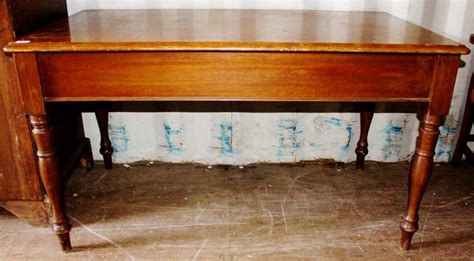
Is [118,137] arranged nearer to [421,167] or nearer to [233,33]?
[233,33]

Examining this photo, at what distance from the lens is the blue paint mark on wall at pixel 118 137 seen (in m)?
2.33

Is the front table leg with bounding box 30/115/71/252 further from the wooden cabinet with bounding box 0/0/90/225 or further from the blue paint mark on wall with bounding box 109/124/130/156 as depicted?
the blue paint mark on wall with bounding box 109/124/130/156

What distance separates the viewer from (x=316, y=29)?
1584mm

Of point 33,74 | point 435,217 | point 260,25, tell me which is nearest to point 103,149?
point 33,74

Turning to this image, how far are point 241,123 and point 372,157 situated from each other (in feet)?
2.54

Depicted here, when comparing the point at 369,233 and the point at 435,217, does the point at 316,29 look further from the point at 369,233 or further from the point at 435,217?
the point at 435,217

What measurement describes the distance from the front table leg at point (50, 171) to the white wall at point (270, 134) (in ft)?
2.54

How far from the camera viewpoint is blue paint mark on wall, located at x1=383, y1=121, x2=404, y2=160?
237cm

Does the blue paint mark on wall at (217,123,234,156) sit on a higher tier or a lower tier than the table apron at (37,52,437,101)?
lower

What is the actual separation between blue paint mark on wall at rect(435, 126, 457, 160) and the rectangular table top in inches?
33.1

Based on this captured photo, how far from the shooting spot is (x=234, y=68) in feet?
4.49

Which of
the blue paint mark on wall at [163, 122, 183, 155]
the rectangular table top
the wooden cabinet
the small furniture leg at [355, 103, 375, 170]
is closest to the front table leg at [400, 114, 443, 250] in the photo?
the rectangular table top

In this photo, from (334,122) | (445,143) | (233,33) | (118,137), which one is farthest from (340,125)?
(118,137)

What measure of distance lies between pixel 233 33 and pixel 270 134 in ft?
3.14
